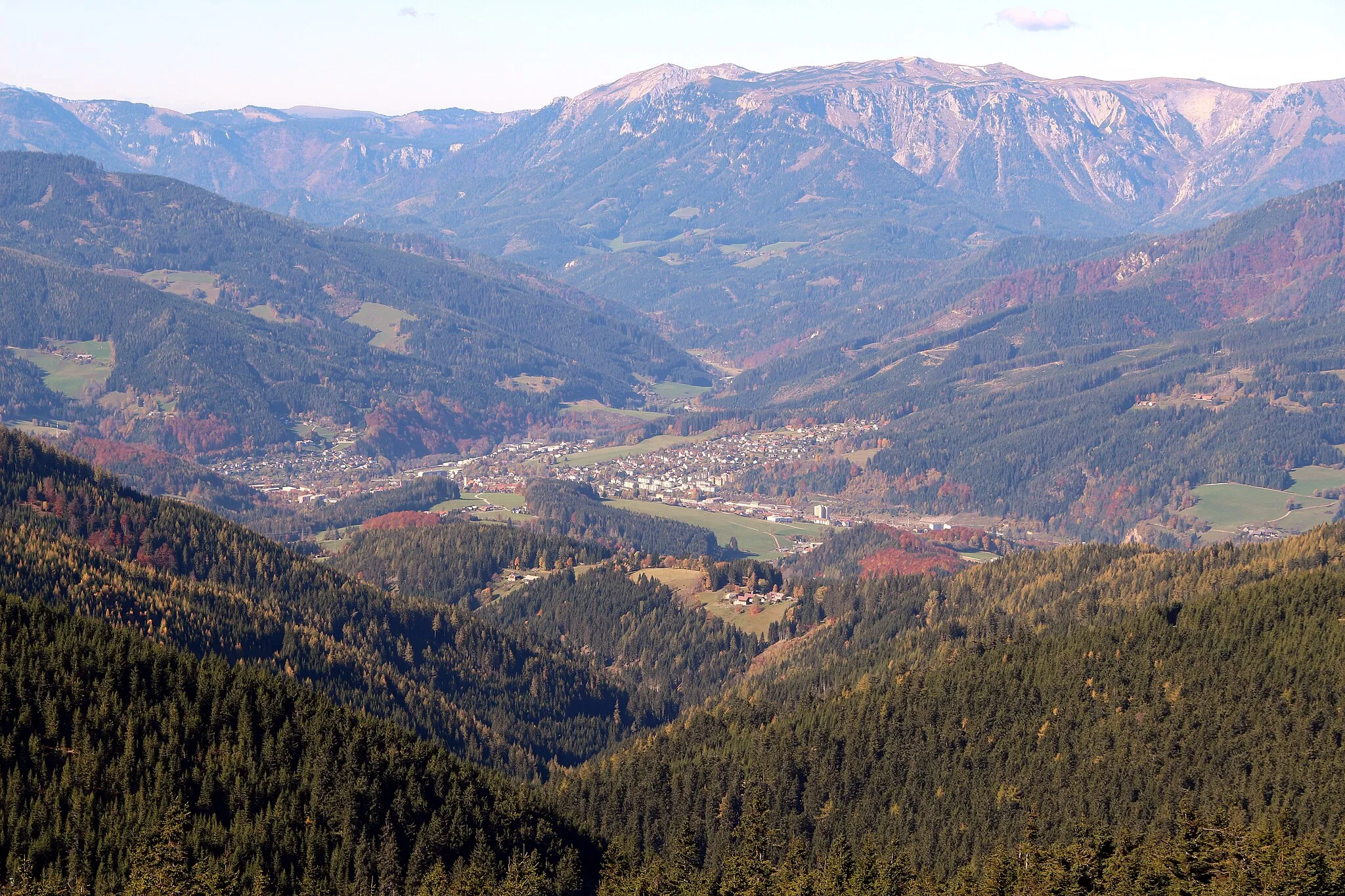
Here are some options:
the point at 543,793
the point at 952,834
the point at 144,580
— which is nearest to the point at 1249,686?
the point at 952,834

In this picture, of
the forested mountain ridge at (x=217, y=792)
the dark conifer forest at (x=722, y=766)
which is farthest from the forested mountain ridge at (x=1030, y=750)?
the forested mountain ridge at (x=217, y=792)

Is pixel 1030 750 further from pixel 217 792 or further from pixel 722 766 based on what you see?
pixel 217 792

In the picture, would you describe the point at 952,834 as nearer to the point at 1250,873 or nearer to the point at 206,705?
the point at 1250,873

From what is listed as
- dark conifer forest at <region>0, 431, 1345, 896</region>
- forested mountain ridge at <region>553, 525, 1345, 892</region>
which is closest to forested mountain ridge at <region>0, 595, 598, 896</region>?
dark conifer forest at <region>0, 431, 1345, 896</region>

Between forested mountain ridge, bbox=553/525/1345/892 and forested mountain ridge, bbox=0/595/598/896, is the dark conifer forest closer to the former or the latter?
forested mountain ridge, bbox=0/595/598/896

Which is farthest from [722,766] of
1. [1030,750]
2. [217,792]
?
[217,792]

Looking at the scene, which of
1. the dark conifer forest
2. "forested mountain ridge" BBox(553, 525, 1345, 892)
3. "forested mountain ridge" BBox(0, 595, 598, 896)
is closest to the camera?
"forested mountain ridge" BBox(0, 595, 598, 896)
